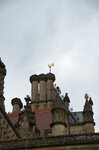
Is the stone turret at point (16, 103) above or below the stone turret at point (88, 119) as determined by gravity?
above

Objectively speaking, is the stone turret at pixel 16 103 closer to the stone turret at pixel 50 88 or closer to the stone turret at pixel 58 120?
the stone turret at pixel 50 88

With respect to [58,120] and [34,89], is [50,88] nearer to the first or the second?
[34,89]

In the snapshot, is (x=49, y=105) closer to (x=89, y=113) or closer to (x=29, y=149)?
(x=89, y=113)

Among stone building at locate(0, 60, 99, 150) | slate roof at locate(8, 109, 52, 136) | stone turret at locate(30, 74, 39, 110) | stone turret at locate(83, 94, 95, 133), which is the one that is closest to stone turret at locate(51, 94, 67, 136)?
stone building at locate(0, 60, 99, 150)

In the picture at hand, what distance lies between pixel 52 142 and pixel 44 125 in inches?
856

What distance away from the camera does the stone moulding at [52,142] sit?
21.4 m

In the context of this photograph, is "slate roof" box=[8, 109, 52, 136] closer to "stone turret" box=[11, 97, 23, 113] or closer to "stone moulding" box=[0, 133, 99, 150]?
"stone turret" box=[11, 97, 23, 113]

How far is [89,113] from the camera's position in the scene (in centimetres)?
4078

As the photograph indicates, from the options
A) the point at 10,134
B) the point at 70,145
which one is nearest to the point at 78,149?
the point at 70,145

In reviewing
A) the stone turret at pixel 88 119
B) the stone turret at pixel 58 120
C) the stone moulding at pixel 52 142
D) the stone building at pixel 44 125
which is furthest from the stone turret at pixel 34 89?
the stone moulding at pixel 52 142

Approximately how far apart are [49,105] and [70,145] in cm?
3264

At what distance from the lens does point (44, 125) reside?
1709 inches

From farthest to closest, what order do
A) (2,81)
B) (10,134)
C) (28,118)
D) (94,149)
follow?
(28,118)
(2,81)
(10,134)
(94,149)

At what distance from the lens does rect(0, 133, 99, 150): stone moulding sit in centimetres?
2143
